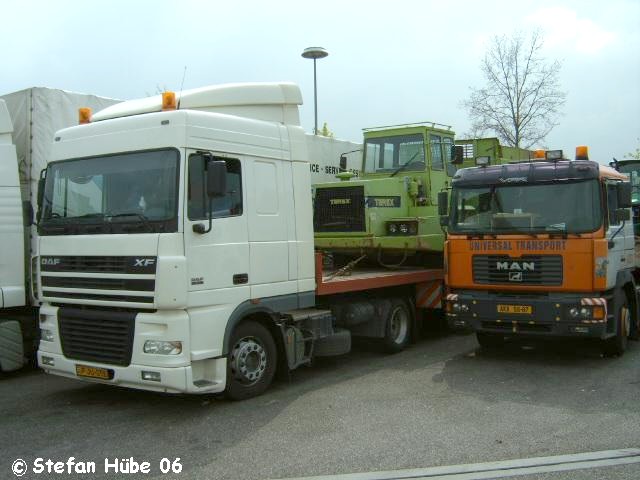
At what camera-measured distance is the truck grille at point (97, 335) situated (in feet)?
20.3

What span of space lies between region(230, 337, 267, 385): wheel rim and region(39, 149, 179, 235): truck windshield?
1.55 metres

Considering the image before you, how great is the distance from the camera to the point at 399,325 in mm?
9844

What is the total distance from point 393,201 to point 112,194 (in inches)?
205

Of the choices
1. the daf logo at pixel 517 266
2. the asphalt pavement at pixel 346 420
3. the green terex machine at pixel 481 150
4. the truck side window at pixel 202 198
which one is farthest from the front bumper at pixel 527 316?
the green terex machine at pixel 481 150

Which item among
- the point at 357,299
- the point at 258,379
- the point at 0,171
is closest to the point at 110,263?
the point at 258,379

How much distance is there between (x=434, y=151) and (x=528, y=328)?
12.5 ft

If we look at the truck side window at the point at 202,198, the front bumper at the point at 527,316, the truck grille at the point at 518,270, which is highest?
the truck side window at the point at 202,198

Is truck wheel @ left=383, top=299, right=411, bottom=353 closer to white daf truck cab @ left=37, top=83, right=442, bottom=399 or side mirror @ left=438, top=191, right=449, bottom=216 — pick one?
side mirror @ left=438, top=191, right=449, bottom=216

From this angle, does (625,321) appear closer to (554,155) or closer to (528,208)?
(528,208)

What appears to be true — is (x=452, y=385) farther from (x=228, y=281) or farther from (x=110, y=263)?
(x=110, y=263)

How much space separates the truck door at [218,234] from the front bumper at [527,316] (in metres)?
3.41

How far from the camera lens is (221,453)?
5.32 m

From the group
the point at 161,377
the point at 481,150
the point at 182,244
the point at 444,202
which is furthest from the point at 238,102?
the point at 481,150

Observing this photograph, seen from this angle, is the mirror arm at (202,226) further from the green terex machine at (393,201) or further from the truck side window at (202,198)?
the green terex machine at (393,201)
